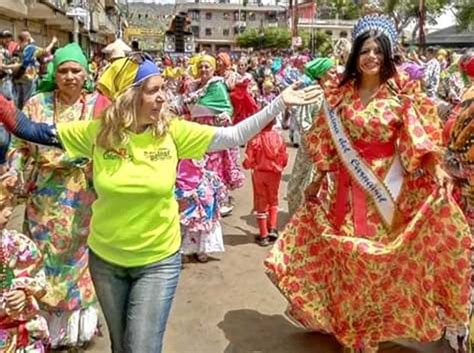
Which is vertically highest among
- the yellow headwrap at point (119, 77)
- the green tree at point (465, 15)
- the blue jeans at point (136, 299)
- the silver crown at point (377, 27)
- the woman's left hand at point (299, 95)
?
the green tree at point (465, 15)

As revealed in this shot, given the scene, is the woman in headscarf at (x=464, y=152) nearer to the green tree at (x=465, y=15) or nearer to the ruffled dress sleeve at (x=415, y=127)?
the ruffled dress sleeve at (x=415, y=127)

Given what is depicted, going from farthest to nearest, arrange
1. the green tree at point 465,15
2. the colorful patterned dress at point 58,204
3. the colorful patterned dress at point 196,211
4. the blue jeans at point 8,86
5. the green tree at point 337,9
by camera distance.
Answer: the green tree at point 337,9
the green tree at point 465,15
the blue jeans at point 8,86
the colorful patterned dress at point 196,211
the colorful patterned dress at point 58,204

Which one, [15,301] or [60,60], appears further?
[60,60]

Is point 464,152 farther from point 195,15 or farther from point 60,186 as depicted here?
point 195,15

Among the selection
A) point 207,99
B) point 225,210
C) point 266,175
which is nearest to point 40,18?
point 225,210

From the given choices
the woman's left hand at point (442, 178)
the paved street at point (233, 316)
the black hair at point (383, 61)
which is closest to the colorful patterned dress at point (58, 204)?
the paved street at point (233, 316)

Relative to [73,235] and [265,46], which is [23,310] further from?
[265,46]

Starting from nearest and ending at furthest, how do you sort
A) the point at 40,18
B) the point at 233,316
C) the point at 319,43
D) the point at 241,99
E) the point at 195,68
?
the point at 233,316, the point at 195,68, the point at 241,99, the point at 40,18, the point at 319,43

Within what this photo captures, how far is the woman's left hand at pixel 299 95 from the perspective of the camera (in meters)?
3.15

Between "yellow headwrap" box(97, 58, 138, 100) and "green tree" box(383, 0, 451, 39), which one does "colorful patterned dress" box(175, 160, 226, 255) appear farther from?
"green tree" box(383, 0, 451, 39)

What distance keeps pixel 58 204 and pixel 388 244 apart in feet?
6.10

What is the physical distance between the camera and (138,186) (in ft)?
9.84

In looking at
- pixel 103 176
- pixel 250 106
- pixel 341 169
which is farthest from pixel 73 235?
pixel 250 106

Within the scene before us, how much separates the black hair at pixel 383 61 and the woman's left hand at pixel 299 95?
2.59 ft
